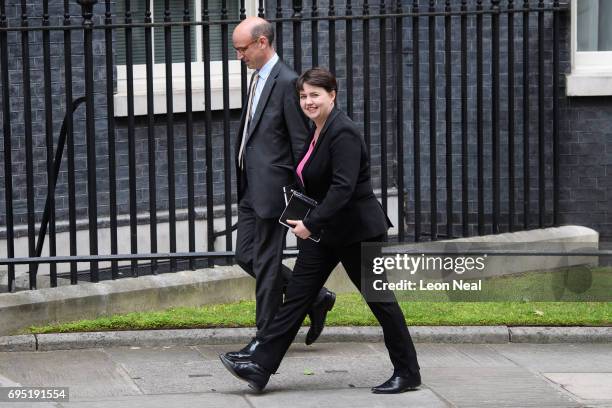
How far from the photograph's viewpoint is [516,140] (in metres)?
11.7

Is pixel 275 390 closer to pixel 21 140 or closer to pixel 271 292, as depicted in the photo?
pixel 271 292

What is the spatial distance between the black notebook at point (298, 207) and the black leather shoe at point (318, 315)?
0.94 m

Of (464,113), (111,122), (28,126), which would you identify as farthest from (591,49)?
(28,126)

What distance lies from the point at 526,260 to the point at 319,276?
153 inches

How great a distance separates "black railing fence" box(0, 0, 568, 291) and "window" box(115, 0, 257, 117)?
0.05 feet

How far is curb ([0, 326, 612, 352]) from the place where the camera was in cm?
856

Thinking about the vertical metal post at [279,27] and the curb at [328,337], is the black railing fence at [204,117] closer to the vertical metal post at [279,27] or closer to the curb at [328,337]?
the vertical metal post at [279,27]

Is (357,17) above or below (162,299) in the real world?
above

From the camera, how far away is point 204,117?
36.8 feet

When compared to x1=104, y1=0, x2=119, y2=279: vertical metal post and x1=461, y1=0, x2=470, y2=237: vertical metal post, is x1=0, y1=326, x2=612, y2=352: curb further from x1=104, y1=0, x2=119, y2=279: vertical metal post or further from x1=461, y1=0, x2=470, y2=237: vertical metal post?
x1=461, y1=0, x2=470, y2=237: vertical metal post

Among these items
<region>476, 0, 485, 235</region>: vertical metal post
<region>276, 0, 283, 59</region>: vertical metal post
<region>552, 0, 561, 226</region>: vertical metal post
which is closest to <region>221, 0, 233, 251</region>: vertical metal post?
<region>276, 0, 283, 59</region>: vertical metal post

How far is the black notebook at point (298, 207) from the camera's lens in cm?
732

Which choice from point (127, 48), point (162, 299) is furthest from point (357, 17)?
point (162, 299)

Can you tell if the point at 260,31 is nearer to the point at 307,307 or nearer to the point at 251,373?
the point at 307,307
